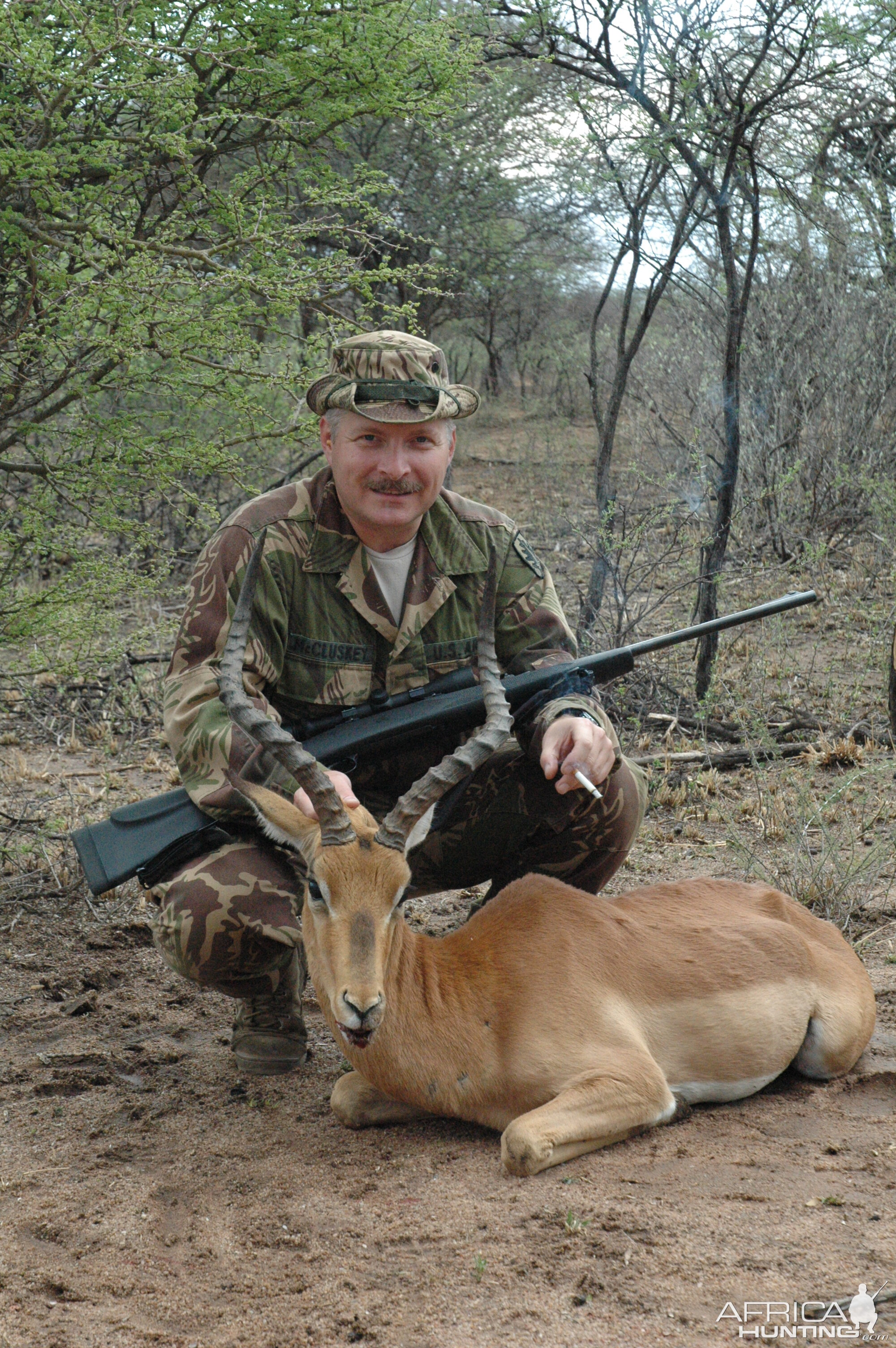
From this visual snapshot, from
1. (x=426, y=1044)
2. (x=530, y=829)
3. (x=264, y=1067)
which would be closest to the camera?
(x=426, y=1044)

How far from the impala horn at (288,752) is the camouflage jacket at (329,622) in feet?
1.62

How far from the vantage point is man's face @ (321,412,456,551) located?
419cm

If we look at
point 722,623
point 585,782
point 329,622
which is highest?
point 329,622

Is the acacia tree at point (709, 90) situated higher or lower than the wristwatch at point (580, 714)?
higher

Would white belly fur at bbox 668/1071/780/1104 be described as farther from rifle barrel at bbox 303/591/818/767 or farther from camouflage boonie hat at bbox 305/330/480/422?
camouflage boonie hat at bbox 305/330/480/422

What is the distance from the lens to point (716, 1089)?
12.1 ft

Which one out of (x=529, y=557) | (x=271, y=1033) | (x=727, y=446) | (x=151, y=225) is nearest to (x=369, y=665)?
(x=529, y=557)

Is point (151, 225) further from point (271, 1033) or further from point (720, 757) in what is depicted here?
point (720, 757)

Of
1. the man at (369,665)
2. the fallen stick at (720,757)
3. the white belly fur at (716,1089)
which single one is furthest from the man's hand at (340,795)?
the fallen stick at (720,757)

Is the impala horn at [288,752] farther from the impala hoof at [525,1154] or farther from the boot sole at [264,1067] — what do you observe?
the boot sole at [264,1067]

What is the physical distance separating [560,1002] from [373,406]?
6.60 ft

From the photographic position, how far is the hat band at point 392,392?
4.16 metres

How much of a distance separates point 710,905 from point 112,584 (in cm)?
300

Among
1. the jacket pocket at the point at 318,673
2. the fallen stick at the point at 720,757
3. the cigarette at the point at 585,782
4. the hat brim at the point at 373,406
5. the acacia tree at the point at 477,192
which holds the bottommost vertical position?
the fallen stick at the point at 720,757
